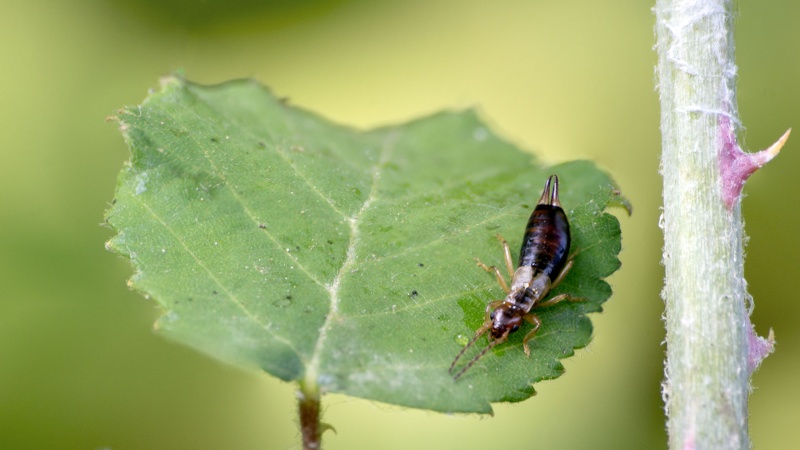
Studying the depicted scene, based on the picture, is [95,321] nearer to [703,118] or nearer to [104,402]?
[104,402]

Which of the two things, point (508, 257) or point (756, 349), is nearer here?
point (756, 349)

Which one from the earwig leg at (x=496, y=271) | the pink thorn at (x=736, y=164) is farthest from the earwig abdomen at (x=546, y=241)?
the pink thorn at (x=736, y=164)

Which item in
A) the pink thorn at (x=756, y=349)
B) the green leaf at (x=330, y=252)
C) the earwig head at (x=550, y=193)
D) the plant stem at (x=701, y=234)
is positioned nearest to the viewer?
the plant stem at (x=701, y=234)

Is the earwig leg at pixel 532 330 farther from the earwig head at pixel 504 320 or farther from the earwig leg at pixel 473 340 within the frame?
the earwig leg at pixel 473 340

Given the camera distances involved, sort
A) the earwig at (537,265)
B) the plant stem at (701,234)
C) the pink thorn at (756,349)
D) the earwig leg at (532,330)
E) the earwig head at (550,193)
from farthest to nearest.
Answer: the earwig head at (550,193) → the earwig at (537,265) → the earwig leg at (532,330) → the pink thorn at (756,349) → the plant stem at (701,234)

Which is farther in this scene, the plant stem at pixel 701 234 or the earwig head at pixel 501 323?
the earwig head at pixel 501 323

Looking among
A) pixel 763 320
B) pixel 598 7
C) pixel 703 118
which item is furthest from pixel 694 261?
pixel 598 7

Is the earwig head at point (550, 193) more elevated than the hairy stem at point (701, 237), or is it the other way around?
the earwig head at point (550, 193)

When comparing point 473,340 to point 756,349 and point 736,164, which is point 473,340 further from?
point 736,164

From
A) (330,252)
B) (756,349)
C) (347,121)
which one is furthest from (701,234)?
(347,121)
